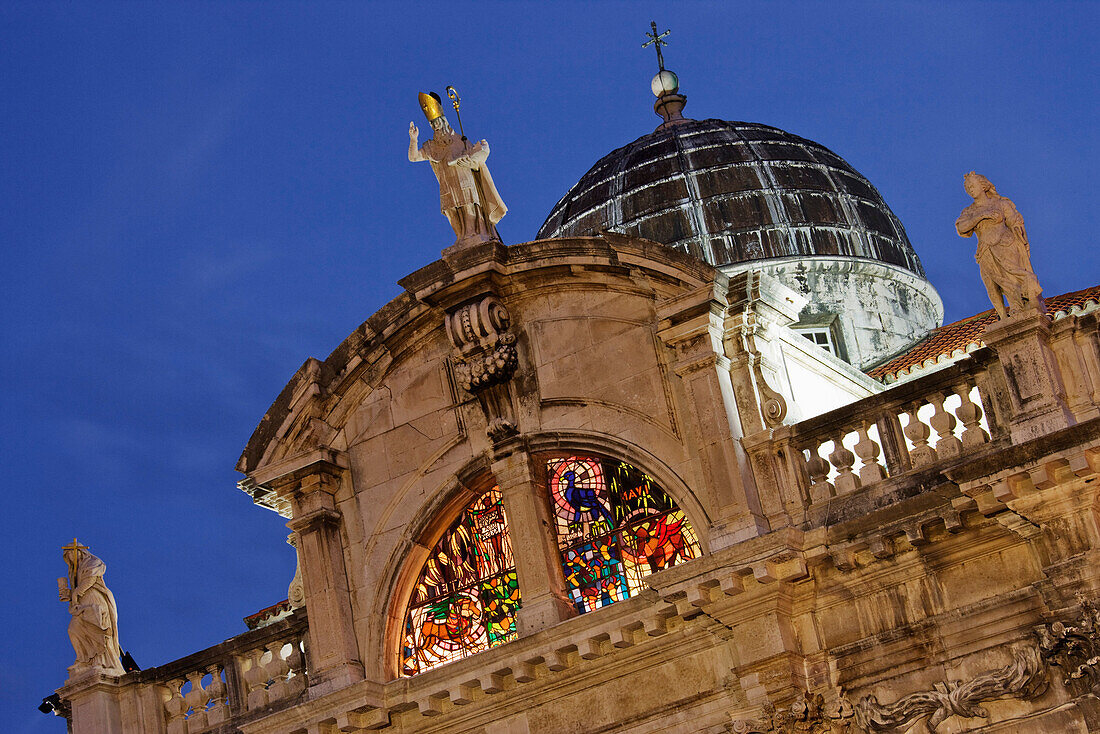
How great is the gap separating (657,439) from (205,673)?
5.88 m

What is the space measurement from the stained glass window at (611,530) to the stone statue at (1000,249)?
3.85m

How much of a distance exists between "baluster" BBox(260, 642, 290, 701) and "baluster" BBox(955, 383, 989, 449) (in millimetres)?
7681

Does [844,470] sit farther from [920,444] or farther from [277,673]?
[277,673]

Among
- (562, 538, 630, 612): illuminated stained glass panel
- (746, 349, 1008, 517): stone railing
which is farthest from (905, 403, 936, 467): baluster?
(562, 538, 630, 612): illuminated stained glass panel

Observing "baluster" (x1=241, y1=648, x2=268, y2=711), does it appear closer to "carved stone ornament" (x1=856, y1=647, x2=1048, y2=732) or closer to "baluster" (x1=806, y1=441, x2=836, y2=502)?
"baluster" (x1=806, y1=441, x2=836, y2=502)

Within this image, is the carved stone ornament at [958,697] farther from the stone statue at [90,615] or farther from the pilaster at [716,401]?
the stone statue at [90,615]

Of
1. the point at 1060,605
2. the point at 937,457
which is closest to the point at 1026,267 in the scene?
the point at 937,457

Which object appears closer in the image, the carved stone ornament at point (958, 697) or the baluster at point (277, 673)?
the carved stone ornament at point (958, 697)

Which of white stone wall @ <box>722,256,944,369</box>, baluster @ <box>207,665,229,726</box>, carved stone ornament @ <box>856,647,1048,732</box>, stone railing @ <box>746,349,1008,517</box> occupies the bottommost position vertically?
carved stone ornament @ <box>856,647,1048,732</box>

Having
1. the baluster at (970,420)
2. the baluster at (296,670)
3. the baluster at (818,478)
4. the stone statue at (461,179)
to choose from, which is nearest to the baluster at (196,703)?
the baluster at (296,670)

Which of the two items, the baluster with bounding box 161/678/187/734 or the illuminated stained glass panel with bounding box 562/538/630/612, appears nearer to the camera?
the illuminated stained glass panel with bounding box 562/538/630/612

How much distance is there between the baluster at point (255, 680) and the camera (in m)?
18.5

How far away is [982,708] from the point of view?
1459cm

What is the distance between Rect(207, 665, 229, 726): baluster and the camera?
18.7 m
